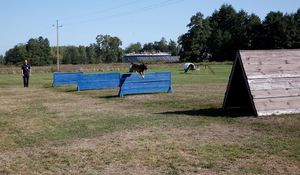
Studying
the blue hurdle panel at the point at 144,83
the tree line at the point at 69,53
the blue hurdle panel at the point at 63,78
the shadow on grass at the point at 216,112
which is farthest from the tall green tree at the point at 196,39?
the shadow on grass at the point at 216,112

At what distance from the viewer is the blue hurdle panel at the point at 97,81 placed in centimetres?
2465

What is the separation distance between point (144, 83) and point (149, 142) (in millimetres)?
11557

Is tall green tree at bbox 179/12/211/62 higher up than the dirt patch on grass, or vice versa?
tall green tree at bbox 179/12/211/62

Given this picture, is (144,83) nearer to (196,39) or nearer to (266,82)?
(266,82)

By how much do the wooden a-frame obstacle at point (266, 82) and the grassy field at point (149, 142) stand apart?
1.50ft

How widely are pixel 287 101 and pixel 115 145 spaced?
5602 mm

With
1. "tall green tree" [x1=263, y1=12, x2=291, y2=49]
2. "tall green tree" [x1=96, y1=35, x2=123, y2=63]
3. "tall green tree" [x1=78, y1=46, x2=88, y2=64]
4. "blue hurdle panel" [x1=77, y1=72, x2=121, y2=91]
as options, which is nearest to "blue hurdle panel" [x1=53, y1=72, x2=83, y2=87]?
"blue hurdle panel" [x1=77, y1=72, x2=121, y2=91]

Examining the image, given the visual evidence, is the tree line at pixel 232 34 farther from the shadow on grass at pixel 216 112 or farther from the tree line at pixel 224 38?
the shadow on grass at pixel 216 112

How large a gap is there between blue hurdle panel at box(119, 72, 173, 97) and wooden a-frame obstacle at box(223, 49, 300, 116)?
7.25 m

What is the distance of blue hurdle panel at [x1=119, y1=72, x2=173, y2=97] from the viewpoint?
63.5 ft

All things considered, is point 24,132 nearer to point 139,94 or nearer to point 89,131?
point 89,131

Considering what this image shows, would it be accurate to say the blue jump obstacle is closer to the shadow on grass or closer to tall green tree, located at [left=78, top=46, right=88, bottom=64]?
the shadow on grass

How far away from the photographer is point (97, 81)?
25.1 meters

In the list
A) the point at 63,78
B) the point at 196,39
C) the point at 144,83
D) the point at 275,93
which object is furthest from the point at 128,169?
the point at 196,39
